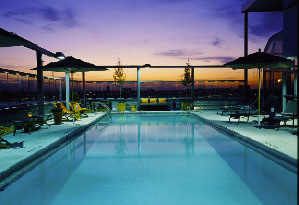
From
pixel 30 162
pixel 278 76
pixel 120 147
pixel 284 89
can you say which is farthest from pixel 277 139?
pixel 278 76

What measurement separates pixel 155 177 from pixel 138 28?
13387 mm

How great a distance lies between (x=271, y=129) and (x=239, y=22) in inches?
517

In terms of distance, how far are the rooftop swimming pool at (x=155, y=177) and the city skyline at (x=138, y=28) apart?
279 inches

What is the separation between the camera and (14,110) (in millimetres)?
8430

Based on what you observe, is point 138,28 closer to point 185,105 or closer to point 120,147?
point 185,105

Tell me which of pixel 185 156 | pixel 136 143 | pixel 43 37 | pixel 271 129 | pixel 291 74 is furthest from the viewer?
pixel 43 37

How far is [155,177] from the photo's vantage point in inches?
157

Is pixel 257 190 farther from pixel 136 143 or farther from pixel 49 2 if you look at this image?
pixel 49 2

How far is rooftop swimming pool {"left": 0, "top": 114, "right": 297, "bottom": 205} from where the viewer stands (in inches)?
126

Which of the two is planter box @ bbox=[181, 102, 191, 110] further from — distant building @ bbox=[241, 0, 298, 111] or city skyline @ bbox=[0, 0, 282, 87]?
distant building @ bbox=[241, 0, 298, 111]

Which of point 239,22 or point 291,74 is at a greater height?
point 239,22

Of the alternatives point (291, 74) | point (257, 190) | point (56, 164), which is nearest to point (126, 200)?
point (257, 190)

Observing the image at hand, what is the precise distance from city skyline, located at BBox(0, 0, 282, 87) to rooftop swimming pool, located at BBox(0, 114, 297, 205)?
708 cm

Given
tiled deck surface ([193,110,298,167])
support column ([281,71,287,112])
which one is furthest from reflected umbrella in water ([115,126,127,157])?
support column ([281,71,287,112])
